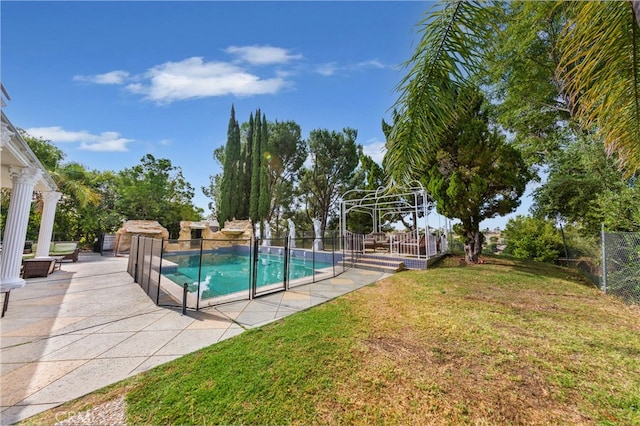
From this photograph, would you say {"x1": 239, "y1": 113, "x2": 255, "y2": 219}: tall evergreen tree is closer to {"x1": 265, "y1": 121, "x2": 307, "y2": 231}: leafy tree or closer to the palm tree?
{"x1": 265, "y1": 121, "x2": 307, "y2": 231}: leafy tree

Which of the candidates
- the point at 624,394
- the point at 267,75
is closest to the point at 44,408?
the point at 624,394

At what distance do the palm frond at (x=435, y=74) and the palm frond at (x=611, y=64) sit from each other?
1.50 ft

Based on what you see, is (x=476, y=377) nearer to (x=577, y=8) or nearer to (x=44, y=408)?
(x=577, y=8)

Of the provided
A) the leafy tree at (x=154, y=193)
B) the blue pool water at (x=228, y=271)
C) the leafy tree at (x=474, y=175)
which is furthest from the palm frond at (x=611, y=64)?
the leafy tree at (x=154, y=193)

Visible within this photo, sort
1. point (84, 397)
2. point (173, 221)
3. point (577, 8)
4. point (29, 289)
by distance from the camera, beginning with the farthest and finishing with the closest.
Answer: point (173, 221), point (29, 289), point (84, 397), point (577, 8)

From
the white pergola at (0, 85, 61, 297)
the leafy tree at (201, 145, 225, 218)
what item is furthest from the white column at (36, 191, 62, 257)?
the leafy tree at (201, 145, 225, 218)

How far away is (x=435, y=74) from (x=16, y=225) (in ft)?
29.7

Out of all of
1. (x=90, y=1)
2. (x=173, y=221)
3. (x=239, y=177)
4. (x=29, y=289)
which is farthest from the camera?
(x=239, y=177)

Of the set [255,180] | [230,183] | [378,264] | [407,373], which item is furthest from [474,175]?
[230,183]

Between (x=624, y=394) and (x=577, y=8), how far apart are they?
3313 mm

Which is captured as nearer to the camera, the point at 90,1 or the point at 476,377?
the point at 476,377

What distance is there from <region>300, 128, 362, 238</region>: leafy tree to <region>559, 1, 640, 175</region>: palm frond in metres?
18.6

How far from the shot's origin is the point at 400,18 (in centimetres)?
190

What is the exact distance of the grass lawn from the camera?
6.27 feet
